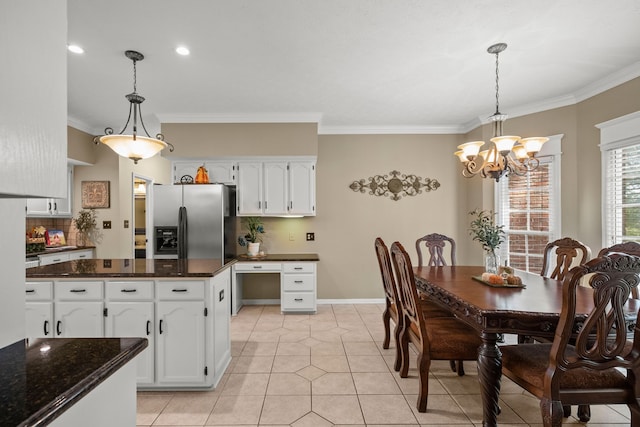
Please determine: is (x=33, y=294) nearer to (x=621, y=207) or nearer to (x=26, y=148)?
(x=26, y=148)

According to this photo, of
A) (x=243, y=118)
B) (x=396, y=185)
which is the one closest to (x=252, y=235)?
(x=243, y=118)

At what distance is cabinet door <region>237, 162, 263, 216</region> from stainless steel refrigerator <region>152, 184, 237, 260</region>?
0.40 meters

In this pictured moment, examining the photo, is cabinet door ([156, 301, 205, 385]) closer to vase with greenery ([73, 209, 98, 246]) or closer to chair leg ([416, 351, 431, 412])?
chair leg ([416, 351, 431, 412])

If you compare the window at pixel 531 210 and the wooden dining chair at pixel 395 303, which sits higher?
the window at pixel 531 210

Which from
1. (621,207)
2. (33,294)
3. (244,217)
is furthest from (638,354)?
(244,217)

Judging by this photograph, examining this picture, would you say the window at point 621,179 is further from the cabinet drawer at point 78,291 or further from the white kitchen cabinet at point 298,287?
the cabinet drawer at point 78,291

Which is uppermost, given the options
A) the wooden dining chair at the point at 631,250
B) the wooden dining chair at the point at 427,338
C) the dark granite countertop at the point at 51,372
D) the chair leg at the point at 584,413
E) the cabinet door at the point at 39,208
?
the cabinet door at the point at 39,208

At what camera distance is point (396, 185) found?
4965 mm

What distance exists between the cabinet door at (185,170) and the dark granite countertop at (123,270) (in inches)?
76.8

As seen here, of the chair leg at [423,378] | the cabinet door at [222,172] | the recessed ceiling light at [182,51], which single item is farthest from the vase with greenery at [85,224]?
the chair leg at [423,378]

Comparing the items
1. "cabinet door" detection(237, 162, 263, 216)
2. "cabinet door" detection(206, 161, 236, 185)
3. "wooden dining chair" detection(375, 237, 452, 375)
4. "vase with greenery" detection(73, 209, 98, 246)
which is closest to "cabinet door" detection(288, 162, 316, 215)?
"cabinet door" detection(237, 162, 263, 216)

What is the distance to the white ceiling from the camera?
7.29 ft

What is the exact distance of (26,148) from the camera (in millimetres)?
717

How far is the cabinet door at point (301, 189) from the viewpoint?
459 centimetres
